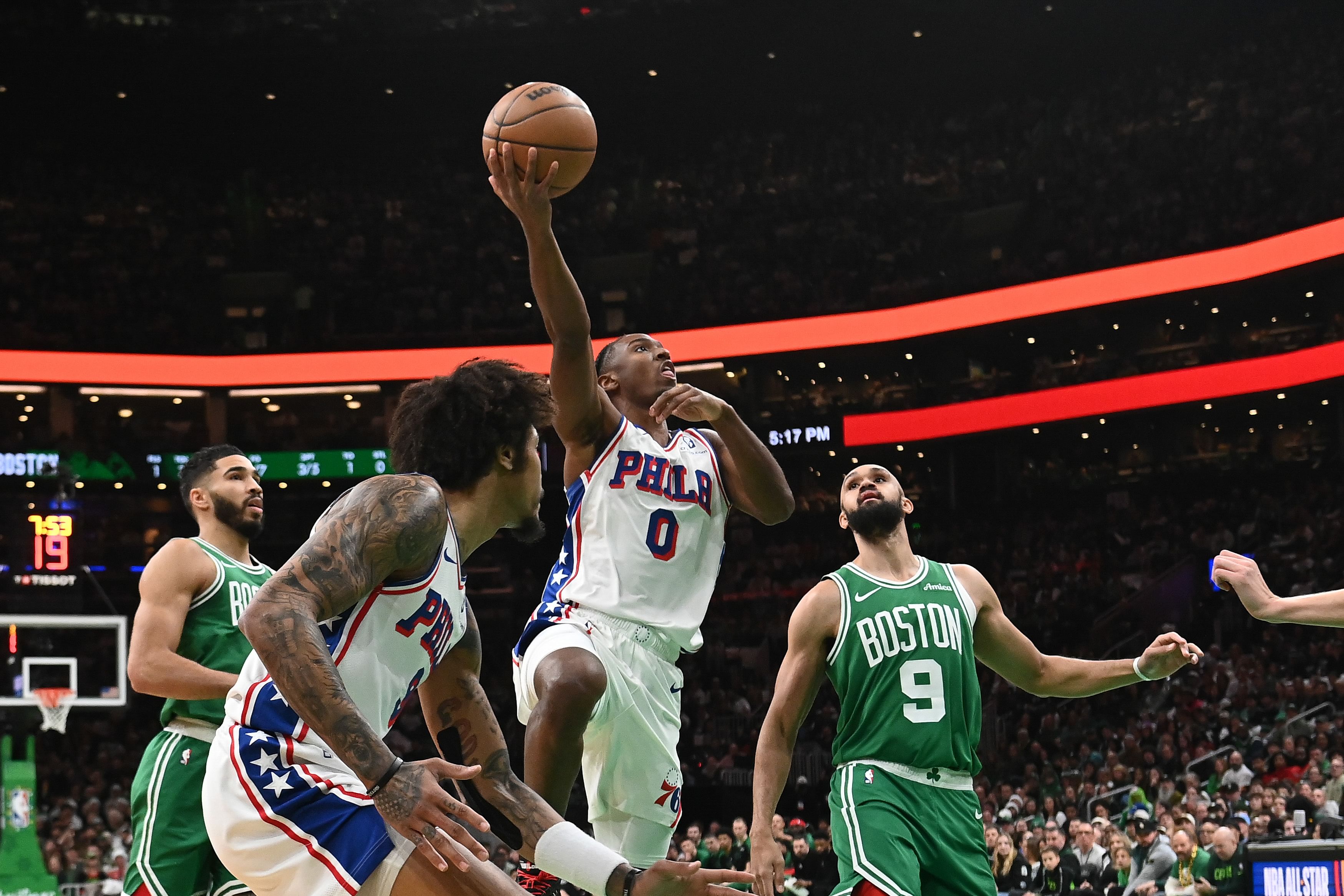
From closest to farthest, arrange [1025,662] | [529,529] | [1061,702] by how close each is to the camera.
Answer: [529,529] → [1025,662] → [1061,702]

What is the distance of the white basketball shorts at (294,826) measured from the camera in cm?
292

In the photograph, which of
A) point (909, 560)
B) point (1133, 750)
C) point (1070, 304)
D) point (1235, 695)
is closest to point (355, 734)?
point (909, 560)

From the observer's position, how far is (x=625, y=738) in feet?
17.1

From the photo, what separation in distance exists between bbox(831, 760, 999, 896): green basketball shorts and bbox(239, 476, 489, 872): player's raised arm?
229 cm

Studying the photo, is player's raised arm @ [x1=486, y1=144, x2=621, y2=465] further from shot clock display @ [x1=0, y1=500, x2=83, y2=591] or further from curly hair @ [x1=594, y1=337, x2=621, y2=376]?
shot clock display @ [x1=0, y1=500, x2=83, y2=591]

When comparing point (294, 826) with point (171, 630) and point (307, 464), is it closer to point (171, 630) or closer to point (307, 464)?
point (171, 630)

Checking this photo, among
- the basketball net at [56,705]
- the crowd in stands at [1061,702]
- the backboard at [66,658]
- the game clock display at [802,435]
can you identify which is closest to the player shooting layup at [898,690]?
the crowd in stands at [1061,702]

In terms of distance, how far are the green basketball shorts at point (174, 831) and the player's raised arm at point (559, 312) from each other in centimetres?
180

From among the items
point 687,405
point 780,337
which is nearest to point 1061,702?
point 780,337

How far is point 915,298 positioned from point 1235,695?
8482 millimetres

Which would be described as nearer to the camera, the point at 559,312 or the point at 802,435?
the point at 559,312

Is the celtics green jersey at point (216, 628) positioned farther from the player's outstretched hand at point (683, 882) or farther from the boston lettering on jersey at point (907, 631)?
the player's outstretched hand at point (683, 882)

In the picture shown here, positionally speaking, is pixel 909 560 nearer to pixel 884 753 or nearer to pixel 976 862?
pixel 884 753

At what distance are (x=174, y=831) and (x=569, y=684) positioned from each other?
4.91ft
